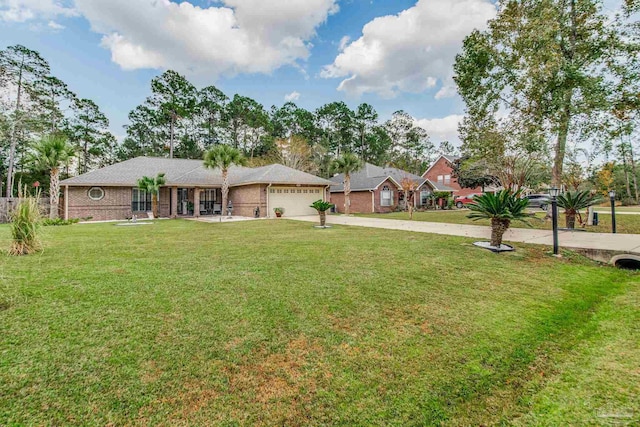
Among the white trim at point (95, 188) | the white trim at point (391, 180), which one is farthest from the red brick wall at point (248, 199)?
the white trim at point (391, 180)

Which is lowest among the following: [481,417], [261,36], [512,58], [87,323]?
[481,417]

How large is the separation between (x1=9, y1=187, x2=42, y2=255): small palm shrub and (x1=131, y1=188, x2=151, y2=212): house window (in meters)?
14.2

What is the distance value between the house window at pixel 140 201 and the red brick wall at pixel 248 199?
578 cm

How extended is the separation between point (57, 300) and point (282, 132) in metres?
43.4

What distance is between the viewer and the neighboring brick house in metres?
25.9

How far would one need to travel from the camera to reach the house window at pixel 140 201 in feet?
66.3

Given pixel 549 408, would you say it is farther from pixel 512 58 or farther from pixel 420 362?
pixel 512 58

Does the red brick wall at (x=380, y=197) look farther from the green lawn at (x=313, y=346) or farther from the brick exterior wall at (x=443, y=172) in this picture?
the green lawn at (x=313, y=346)

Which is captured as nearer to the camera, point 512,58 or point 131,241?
point 131,241

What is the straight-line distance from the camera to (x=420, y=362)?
2.76 meters

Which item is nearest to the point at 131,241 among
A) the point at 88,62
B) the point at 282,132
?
the point at 88,62

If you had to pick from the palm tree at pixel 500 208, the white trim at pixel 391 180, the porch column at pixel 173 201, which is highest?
the white trim at pixel 391 180

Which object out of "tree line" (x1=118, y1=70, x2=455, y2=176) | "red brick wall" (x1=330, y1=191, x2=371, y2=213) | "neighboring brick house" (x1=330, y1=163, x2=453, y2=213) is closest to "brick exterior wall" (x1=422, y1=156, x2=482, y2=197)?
"tree line" (x1=118, y1=70, x2=455, y2=176)

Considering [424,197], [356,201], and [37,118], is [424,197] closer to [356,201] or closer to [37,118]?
[356,201]
